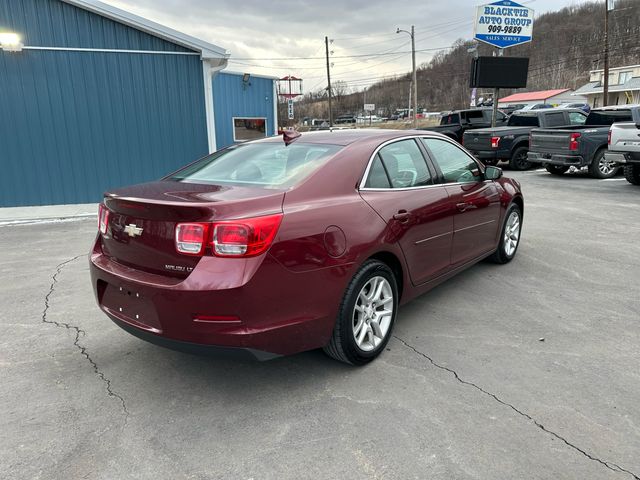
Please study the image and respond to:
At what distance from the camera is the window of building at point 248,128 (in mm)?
17938

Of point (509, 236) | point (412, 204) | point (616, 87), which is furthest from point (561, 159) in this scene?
point (616, 87)

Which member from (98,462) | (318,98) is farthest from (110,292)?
Answer: (318,98)

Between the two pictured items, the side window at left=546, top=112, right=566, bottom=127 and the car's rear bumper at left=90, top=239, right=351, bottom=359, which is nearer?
the car's rear bumper at left=90, top=239, right=351, bottom=359

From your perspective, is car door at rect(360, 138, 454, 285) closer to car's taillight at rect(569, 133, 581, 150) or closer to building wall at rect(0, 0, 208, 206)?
building wall at rect(0, 0, 208, 206)

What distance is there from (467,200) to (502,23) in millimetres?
17695

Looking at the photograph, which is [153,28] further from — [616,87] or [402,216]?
[616,87]

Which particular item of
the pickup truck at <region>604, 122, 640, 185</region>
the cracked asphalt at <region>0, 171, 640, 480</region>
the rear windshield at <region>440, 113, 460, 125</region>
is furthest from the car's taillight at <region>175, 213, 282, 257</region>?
the rear windshield at <region>440, 113, 460, 125</region>

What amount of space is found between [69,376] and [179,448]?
1.19 metres

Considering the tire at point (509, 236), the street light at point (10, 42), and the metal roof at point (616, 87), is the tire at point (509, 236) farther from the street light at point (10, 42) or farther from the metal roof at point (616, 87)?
the metal roof at point (616, 87)

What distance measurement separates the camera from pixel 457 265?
4223 millimetres

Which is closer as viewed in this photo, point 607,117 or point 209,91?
point 209,91

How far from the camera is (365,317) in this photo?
3174mm

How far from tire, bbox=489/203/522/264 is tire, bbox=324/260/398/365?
89.4 inches

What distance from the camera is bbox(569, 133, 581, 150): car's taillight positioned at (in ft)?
38.3
